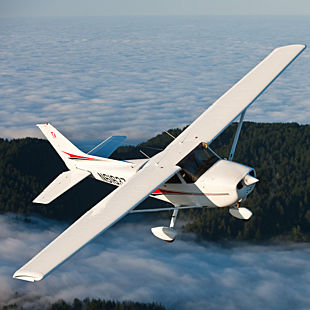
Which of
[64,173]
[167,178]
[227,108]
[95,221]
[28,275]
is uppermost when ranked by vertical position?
[227,108]

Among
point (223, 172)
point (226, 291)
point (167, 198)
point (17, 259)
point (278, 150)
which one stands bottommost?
point (226, 291)

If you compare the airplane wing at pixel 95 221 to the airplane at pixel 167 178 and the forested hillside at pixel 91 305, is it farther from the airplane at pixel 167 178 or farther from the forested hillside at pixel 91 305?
the forested hillside at pixel 91 305

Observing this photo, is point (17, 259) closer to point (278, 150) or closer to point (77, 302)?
point (77, 302)

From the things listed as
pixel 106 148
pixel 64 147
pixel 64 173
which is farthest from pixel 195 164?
pixel 64 147

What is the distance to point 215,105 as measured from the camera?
25188 millimetres

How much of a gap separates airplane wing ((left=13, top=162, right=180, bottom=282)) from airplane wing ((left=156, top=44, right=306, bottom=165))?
1294mm

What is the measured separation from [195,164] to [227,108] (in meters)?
5.79

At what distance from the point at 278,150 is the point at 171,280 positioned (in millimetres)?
53901

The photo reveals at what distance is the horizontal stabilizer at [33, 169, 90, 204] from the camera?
2198cm

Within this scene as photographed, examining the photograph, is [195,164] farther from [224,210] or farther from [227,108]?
[224,210]

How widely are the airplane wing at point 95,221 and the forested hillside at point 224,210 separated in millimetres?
102851

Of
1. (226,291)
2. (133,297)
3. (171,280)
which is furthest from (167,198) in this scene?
(226,291)

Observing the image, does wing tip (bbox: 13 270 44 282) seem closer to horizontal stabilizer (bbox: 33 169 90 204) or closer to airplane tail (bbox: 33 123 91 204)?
horizontal stabilizer (bbox: 33 169 90 204)

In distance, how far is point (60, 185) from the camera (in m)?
23.2
